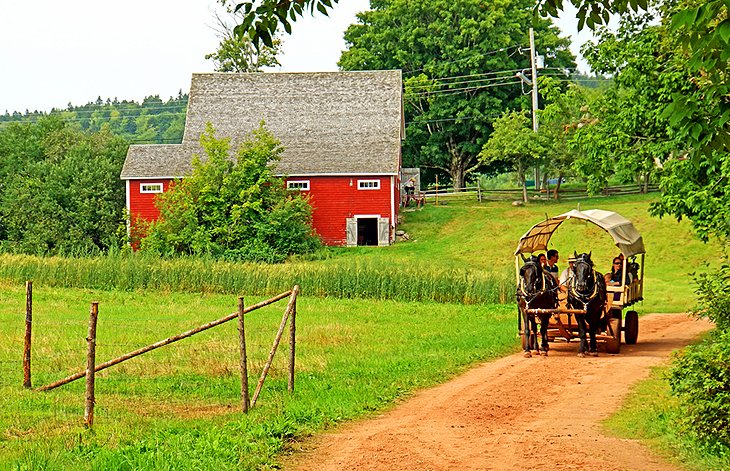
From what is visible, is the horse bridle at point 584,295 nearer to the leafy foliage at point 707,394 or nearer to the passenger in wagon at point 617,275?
the passenger in wagon at point 617,275

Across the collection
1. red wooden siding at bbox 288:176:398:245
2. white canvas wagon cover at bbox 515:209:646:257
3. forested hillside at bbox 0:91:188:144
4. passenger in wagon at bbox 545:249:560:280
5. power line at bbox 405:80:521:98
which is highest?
forested hillside at bbox 0:91:188:144

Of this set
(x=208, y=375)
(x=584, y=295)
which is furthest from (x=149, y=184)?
(x=208, y=375)

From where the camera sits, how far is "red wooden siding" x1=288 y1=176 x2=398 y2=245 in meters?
54.1

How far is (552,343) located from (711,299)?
27.4 ft

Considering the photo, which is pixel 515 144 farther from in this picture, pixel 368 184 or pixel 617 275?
pixel 617 275

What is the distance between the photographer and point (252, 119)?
59.3m

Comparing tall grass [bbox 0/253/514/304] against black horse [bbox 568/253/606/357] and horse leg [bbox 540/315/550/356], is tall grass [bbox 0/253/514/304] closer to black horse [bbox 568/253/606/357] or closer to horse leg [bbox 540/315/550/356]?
horse leg [bbox 540/315/550/356]

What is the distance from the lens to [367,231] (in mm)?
55188

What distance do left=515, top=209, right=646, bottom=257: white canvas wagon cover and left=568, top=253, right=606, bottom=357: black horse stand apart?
1.94 meters

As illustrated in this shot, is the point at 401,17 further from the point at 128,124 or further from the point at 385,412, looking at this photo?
the point at 128,124

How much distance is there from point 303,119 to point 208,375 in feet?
140

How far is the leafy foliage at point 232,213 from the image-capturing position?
49.6 meters

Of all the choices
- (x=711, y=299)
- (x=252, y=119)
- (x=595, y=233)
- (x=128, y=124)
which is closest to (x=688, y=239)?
(x=595, y=233)

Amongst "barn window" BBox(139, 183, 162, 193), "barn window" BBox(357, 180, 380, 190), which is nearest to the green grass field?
"barn window" BBox(357, 180, 380, 190)
